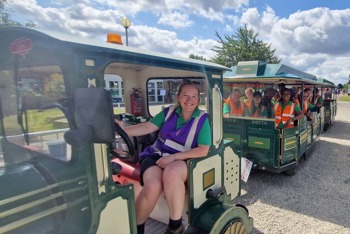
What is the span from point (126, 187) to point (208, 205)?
104cm

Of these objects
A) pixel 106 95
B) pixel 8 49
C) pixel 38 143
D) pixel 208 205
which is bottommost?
pixel 208 205

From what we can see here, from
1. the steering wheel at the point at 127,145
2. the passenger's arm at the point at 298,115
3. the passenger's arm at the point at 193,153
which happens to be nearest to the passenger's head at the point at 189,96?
the passenger's arm at the point at 193,153

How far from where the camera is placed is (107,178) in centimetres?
138

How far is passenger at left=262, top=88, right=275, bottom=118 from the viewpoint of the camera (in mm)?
4742

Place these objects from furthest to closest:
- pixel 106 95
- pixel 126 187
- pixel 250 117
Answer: pixel 250 117, pixel 126 187, pixel 106 95

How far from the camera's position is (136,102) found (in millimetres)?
3709

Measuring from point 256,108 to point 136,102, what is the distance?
2.51m

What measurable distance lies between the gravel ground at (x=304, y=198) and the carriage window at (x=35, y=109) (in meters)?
2.91

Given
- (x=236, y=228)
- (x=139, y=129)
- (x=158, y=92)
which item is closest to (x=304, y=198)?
(x=236, y=228)

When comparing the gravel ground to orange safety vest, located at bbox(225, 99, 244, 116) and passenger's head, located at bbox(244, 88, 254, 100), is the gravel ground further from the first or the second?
passenger's head, located at bbox(244, 88, 254, 100)

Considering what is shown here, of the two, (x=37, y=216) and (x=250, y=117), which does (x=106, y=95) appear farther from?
(x=250, y=117)

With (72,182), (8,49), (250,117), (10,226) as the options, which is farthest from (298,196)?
(8,49)

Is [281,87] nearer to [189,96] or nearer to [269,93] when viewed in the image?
[269,93]

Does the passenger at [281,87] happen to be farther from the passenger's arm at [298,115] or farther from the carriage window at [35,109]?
the carriage window at [35,109]
